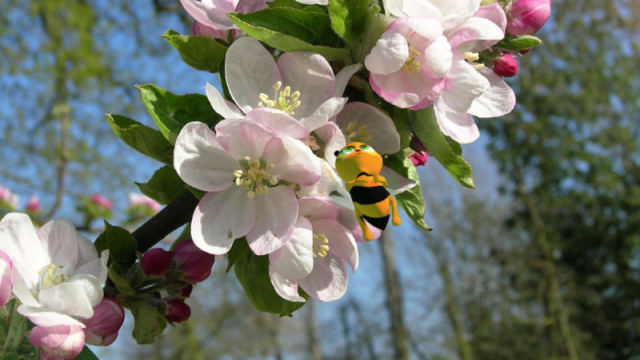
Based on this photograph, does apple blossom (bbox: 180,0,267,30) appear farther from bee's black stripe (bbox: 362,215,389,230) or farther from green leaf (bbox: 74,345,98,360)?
green leaf (bbox: 74,345,98,360)

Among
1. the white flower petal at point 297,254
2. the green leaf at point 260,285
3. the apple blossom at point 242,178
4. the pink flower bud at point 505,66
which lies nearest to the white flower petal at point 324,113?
the apple blossom at point 242,178


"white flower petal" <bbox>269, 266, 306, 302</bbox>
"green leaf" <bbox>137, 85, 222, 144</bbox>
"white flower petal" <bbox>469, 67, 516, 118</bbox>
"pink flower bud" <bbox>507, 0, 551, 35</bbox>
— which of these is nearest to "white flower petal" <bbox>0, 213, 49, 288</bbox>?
"green leaf" <bbox>137, 85, 222, 144</bbox>

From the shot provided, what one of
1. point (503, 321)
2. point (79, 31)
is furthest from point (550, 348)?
point (79, 31)

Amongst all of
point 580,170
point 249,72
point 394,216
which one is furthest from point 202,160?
point 580,170

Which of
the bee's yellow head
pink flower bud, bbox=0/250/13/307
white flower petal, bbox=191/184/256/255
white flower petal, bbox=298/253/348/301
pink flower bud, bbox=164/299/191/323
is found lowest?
pink flower bud, bbox=164/299/191/323

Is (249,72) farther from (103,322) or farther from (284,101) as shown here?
(103,322)

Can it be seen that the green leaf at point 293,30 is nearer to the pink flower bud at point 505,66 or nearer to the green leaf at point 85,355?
the pink flower bud at point 505,66

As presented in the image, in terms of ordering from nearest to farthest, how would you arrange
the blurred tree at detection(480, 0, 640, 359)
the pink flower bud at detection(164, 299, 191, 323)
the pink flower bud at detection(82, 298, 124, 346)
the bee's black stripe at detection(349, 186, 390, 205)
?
the bee's black stripe at detection(349, 186, 390, 205) < the pink flower bud at detection(82, 298, 124, 346) < the pink flower bud at detection(164, 299, 191, 323) < the blurred tree at detection(480, 0, 640, 359)
